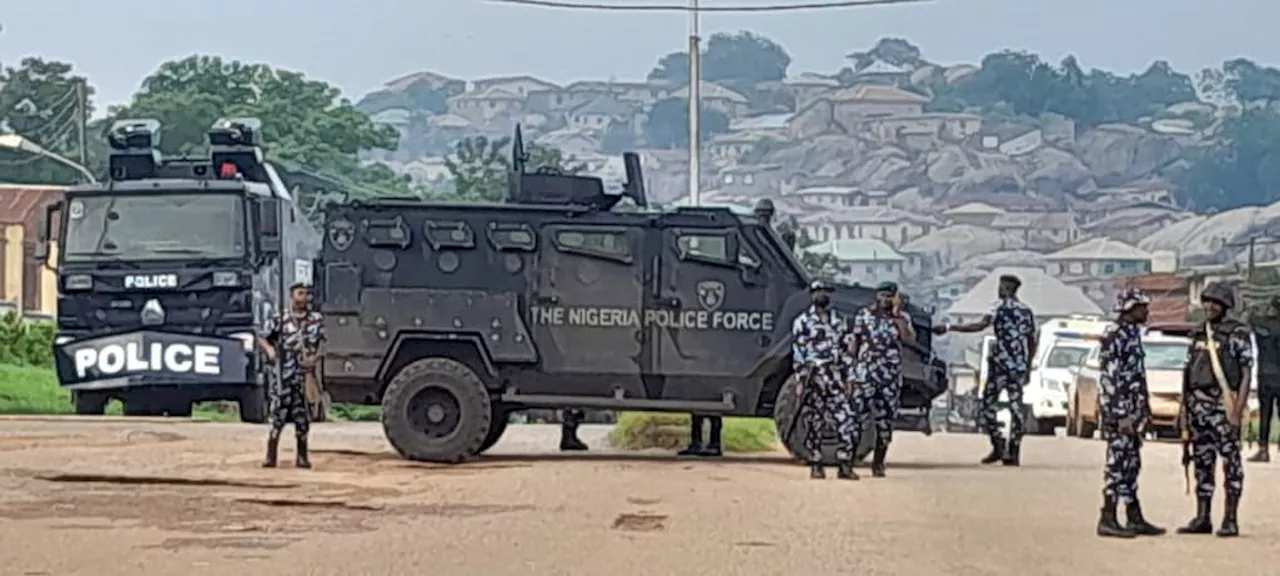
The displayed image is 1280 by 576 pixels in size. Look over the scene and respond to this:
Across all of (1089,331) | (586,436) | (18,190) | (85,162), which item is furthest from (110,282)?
(85,162)

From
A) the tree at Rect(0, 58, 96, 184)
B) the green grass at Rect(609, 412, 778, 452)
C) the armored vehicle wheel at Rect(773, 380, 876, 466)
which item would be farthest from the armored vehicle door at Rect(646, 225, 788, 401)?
the tree at Rect(0, 58, 96, 184)

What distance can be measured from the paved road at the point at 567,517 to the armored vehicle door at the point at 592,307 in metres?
0.92

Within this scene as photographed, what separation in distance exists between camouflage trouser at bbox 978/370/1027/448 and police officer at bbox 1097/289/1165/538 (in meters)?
6.56

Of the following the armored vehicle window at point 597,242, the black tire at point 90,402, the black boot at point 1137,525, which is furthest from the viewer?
the black tire at point 90,402

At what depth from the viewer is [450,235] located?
20.4 m

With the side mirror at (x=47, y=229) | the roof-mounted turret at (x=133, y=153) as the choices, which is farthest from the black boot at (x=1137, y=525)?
the roof-mounted turret at (x=133, y=153)

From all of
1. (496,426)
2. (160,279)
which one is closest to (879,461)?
(496,426)

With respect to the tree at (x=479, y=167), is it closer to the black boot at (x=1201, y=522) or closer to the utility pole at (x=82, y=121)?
the utility pole at (x=82, y=121)

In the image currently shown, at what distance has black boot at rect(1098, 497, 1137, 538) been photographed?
1437cm

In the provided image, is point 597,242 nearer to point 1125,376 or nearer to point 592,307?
point 592,307

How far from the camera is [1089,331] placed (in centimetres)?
3219

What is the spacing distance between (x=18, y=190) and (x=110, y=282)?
106 ft

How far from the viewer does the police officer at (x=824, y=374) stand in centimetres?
1877

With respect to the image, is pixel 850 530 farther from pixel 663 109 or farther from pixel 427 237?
pixel 663 109
